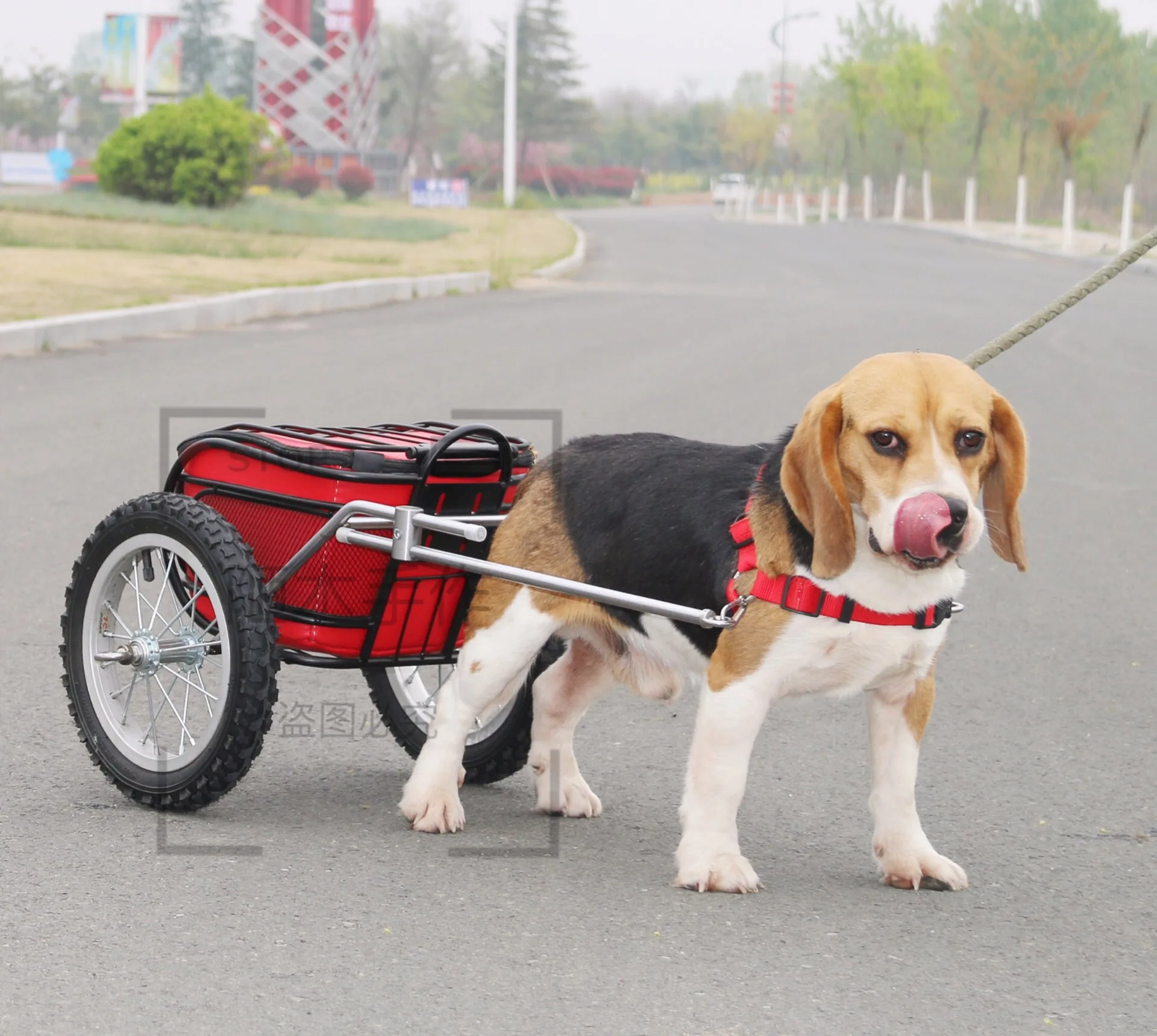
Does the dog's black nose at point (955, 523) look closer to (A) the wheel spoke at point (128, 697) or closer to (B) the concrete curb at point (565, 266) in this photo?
(A) the wheel spoke at point (128, 697)

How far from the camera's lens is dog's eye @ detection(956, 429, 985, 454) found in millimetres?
3369

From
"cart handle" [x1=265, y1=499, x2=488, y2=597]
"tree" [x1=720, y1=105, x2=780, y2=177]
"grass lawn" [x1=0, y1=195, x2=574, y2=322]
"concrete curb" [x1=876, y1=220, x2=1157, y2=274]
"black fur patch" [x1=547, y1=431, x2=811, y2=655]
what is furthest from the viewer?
"tree" [x1=720, y1=105, x2=780, y2=177]

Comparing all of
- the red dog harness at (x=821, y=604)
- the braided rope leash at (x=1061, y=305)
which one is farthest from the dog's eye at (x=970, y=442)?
the braided rope leash at (x=1061, y=305)

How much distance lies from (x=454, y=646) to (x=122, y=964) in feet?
4.52

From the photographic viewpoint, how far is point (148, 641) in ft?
14.1

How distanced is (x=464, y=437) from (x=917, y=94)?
75850mm

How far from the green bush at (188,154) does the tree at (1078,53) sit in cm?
3253

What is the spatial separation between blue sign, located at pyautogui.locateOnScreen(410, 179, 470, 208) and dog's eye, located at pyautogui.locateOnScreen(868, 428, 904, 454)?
6551cm

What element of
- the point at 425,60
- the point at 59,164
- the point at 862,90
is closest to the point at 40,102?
the point at 425,60

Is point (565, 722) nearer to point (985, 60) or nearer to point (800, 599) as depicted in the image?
point (800, 599)

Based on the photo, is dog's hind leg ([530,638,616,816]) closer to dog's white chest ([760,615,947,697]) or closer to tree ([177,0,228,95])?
dog's white chest ([760,615,947,697])

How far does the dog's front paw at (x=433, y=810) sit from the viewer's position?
410 cm

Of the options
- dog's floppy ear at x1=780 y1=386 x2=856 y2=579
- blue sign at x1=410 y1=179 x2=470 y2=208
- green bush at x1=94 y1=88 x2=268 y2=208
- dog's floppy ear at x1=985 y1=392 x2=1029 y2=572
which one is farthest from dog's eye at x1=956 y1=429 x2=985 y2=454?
blue sign at x1=410 y1=179 x2=470 y2=208

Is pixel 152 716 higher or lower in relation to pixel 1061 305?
lower
